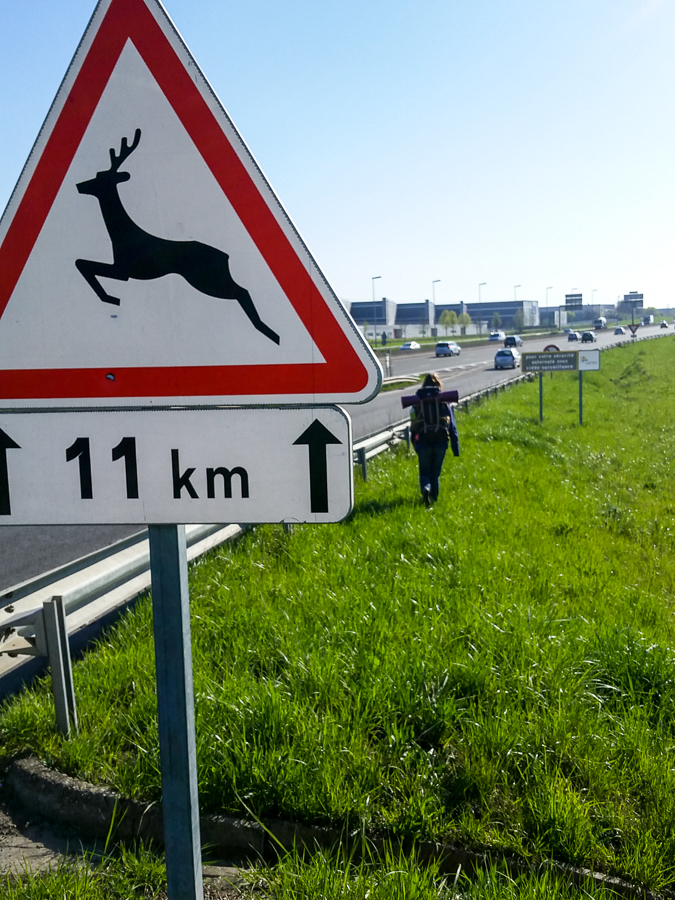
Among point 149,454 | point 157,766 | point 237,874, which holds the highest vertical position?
point 149,454

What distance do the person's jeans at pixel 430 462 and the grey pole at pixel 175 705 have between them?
7188 millimetres

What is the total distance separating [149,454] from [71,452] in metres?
0.19

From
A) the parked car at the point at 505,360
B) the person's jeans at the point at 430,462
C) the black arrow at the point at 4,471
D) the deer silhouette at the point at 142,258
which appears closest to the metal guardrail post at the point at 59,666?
the black arrow at the point at 4,471

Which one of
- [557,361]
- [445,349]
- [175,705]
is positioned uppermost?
[445,349]

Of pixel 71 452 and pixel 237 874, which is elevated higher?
pixel 71 452

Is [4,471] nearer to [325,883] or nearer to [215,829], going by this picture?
[325,883]

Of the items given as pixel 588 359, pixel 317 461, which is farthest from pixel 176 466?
pixel 588 359

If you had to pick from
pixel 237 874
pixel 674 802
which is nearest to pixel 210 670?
pixel 237 874

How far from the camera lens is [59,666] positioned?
350 centimetres

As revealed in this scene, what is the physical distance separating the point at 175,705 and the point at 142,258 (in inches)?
40.3

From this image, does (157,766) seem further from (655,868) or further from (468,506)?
(468,506)

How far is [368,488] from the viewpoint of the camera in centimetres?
997

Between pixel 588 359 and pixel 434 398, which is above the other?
pixel 588 359

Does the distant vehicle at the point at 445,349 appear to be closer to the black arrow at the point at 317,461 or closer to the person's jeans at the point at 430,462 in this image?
the person's jeans at the point at 430,462
